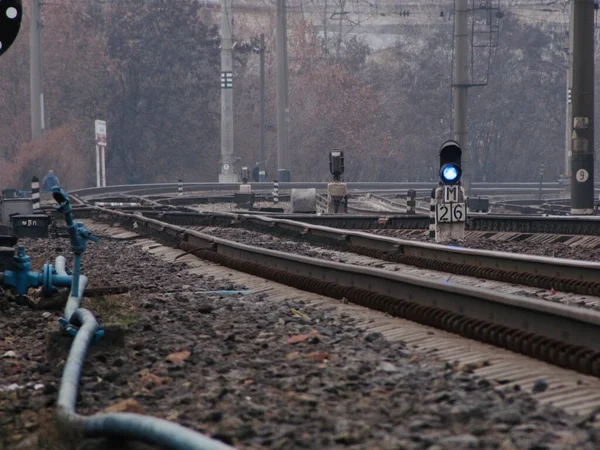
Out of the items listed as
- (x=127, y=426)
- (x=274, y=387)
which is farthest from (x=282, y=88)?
(x=127, y=426)

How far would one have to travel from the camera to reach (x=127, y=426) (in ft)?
15.4

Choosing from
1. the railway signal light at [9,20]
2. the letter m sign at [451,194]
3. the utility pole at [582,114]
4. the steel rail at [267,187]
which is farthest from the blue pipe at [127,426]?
the steel rail at [267,187]

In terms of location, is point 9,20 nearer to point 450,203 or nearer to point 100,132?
point 450,203

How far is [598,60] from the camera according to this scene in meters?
86.3

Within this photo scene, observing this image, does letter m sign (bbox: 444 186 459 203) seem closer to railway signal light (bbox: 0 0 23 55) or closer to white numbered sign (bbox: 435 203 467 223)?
white numbered sign (bbox: 435 203 467 223)

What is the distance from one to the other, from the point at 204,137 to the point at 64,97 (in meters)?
9.07

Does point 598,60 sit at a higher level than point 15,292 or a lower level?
higher

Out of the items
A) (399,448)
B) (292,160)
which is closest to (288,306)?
(399,448)

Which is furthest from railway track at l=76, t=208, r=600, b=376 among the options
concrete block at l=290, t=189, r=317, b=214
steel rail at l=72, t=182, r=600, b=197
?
steel rail at l=72, t=182, r=600, b=197

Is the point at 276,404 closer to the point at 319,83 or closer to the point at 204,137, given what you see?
the point at 204,137

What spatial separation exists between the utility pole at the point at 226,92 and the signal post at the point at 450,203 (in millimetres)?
37595

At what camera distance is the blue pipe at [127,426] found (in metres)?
4.29

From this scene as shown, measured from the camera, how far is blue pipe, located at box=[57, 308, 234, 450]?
4.29 m

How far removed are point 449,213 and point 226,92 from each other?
38965 millimetres
